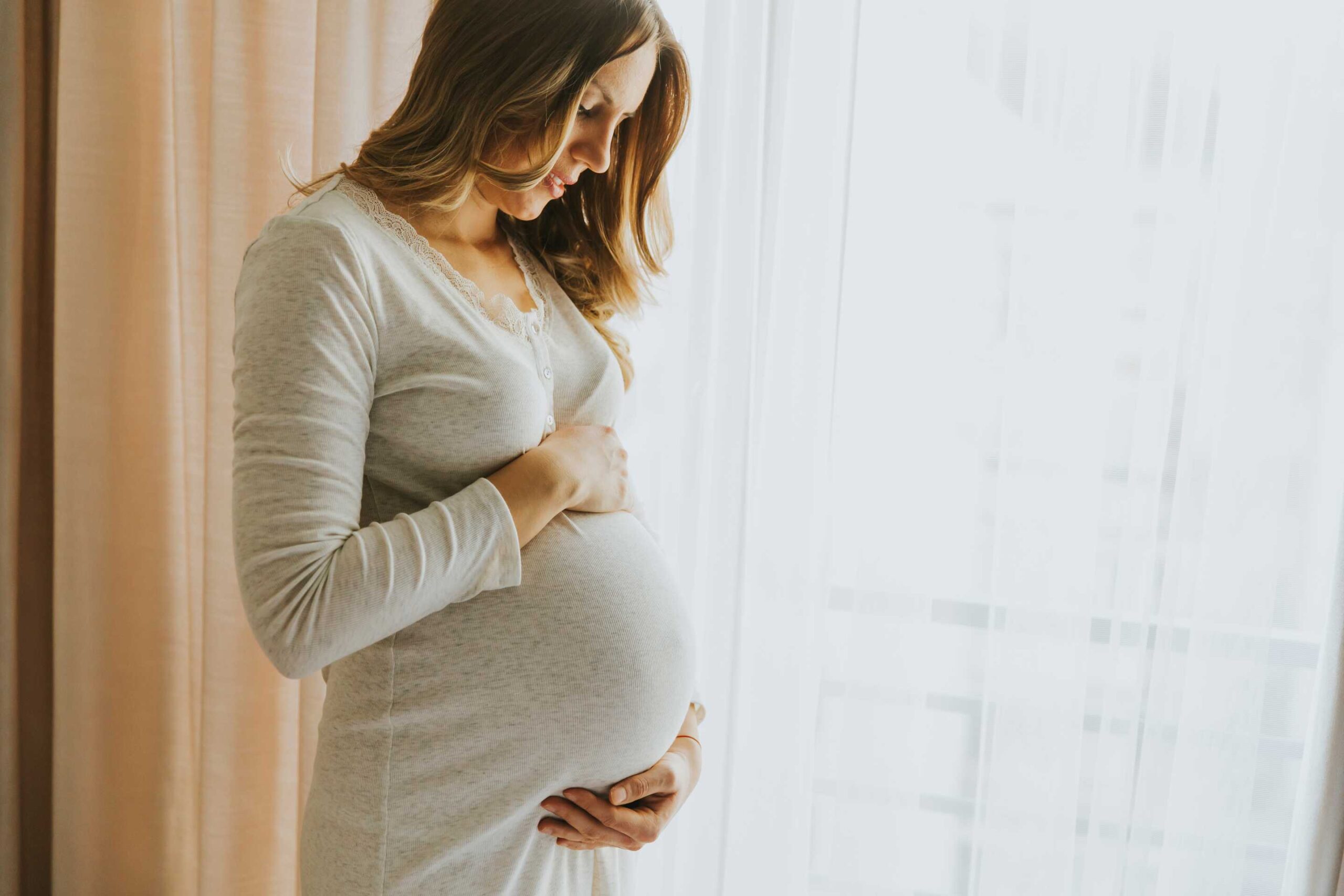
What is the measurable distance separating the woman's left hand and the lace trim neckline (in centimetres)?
43

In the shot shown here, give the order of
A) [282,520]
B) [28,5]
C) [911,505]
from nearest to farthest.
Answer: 1. [282,520]
2. [911,505]
3. [28,5]

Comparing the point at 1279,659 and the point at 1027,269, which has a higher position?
the point at 1027,269

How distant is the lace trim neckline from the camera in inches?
31.6

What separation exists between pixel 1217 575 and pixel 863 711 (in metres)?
0.50

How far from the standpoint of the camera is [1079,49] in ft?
3.87

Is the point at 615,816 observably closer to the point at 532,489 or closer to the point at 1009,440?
the point at 532,489

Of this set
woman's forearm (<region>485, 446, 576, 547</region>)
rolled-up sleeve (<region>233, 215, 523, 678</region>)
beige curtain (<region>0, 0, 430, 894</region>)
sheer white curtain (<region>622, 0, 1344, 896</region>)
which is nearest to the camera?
rolled-up sleeve (<region>233, 215, 523, 678</region>)

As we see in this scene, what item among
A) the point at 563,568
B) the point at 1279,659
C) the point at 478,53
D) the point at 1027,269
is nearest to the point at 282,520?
the point at 563,568

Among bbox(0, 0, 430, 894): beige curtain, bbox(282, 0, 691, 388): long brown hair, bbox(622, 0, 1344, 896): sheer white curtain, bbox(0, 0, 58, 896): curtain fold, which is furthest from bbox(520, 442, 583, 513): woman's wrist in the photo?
bbox(0, 0, 58, 896): curtain fold

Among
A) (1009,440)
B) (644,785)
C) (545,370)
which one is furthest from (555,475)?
(1009,440)

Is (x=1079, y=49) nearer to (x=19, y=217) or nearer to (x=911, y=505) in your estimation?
(x=911, y=505)

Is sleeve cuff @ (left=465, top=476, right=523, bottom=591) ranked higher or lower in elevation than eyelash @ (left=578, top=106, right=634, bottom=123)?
lower

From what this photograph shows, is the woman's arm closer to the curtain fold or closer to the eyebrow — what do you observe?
the eyebrow

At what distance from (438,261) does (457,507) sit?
0.74ft
